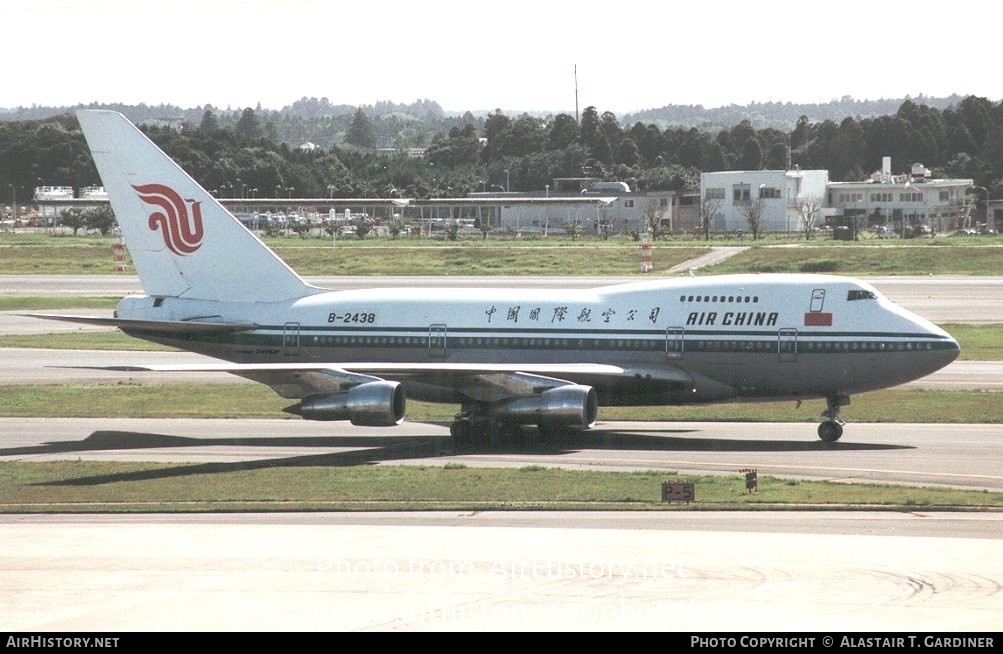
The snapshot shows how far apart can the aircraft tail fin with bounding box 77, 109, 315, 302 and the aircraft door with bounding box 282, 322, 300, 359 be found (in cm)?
133

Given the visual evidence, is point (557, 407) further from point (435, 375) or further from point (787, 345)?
point (787, 345)

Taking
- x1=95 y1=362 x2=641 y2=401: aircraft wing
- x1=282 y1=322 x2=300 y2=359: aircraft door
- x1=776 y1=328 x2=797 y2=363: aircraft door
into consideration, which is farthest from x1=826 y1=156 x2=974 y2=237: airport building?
x1=95 y1=362 x2=641 y2=401: aircraft wing

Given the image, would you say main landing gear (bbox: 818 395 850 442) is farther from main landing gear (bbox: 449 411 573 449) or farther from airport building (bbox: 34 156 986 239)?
airport building (bbox: 34 156 986 239)

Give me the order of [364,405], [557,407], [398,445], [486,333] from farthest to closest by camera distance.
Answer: [486,333] → [398,445] → [557,407] → [364,405]

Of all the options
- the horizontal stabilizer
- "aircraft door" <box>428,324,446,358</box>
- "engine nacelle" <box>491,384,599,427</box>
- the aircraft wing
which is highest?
the horizontal stabilizer

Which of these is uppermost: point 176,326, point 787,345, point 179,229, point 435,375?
point 179,229

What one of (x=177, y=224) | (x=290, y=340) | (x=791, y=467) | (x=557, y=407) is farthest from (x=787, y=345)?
(x=177, y=224)

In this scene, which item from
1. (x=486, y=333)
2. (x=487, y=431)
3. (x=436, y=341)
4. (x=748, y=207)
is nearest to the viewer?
(x=487, y=431)

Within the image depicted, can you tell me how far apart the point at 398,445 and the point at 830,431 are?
40.9 feet

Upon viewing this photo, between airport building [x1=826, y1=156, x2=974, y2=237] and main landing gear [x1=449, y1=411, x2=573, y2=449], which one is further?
airport building [x1=826, y1=156, x2=974, y2=237]

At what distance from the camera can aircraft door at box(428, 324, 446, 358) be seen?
138ft

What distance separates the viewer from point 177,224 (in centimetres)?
4409

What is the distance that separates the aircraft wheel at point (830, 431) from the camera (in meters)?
39.2

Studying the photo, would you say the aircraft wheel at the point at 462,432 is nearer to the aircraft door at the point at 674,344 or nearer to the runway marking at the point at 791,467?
the runway marking at the point at 791,467
